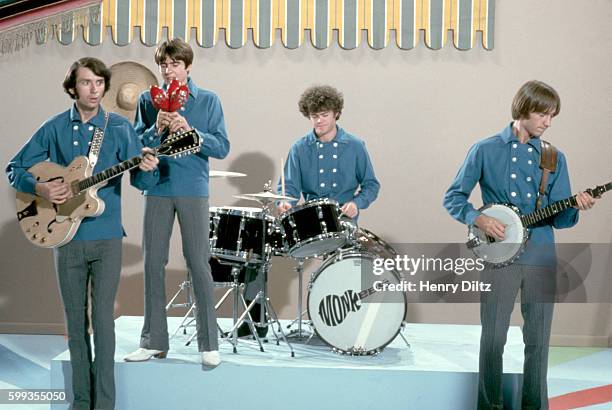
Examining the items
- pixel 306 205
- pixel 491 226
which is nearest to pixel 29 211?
pixel 306 205

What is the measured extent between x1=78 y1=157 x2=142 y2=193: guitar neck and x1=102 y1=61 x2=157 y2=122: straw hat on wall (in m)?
2.77

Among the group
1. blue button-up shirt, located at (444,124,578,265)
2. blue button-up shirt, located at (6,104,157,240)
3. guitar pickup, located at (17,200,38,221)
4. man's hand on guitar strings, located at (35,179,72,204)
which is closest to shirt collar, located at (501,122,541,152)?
blue button-up shirt, located at (444,124,578,265)

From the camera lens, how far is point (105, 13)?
276 inches

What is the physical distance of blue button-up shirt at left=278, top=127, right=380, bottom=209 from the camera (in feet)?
18.3

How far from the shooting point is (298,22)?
697 centimetres

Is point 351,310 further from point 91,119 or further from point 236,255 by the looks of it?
point 91,119

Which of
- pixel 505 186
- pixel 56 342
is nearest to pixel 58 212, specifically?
pixel 505 186

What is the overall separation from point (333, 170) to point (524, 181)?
64.3 inches

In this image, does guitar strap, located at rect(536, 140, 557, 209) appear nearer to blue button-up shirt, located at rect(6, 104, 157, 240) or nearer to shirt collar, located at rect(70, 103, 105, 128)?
blue button-up shirt, located at rect(6, 104, 157, 240)

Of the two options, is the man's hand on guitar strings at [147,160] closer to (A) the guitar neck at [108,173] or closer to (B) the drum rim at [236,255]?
(A) the guitar neck at [108,173]

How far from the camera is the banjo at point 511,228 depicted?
161 inches

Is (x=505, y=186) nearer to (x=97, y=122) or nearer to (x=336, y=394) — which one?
(x=336, y=394)

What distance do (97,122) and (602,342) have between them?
470cm

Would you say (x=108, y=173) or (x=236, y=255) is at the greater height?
(x=108, y=173)
